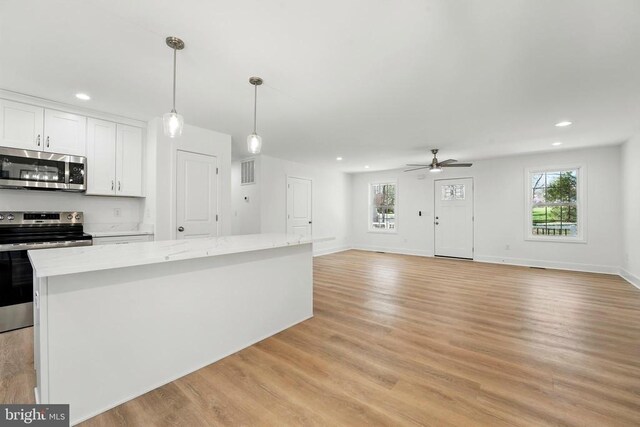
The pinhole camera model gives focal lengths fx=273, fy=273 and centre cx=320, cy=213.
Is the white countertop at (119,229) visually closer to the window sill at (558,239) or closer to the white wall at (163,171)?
the white wall at (163,171)

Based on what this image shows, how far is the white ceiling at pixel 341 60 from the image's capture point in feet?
5.69

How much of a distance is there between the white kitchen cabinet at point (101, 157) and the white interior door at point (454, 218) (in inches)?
267

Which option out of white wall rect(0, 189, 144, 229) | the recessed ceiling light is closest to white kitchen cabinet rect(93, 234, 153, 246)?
white wall rect(0, 189, 144, 229)

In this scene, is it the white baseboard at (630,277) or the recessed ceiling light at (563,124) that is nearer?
the recessed ceiling light at (563,124)

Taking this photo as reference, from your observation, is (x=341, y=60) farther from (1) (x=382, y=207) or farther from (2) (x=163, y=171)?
(1) (x=382, y=207)

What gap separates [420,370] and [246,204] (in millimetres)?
4935

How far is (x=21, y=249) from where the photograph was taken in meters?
2.65

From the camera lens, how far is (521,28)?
186 cm

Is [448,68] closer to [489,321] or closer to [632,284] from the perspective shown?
[489,321]

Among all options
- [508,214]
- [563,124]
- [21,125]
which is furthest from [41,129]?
[508,214]

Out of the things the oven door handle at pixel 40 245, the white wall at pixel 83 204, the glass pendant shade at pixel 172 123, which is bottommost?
the oven door handle at pixel 40 245

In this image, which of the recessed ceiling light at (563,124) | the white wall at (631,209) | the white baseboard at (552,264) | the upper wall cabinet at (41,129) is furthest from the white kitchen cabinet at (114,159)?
the white wall at (631,209)

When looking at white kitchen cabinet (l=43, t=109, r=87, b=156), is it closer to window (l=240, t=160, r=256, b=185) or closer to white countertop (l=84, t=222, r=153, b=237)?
white countertop (l=84, t=222, r=153, b=237)

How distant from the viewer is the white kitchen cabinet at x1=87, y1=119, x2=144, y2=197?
334cm
